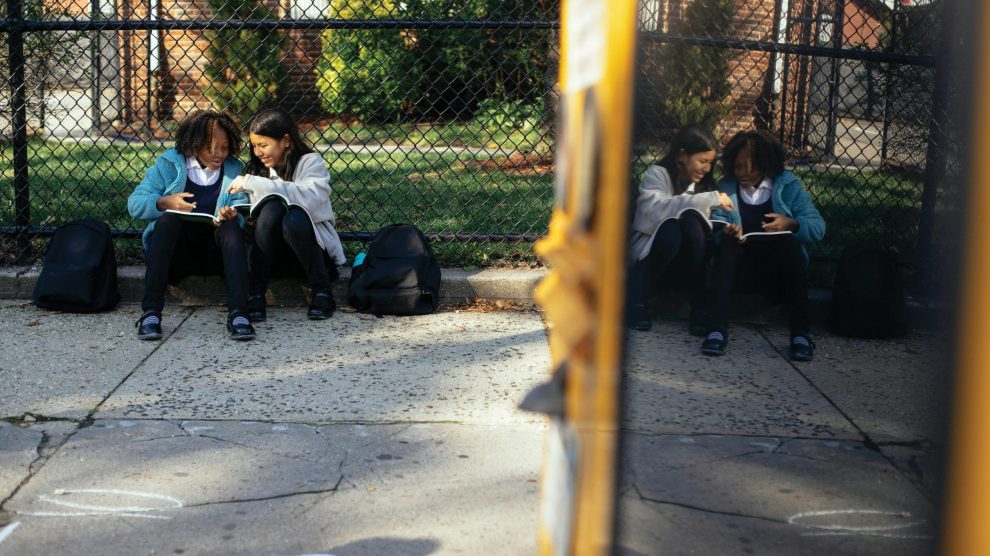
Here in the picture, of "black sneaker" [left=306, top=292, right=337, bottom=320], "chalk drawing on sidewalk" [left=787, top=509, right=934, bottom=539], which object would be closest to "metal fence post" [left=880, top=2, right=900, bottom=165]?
"chalk drawing on sidewalk" [left=787, top=509, right=934, bottom=539]

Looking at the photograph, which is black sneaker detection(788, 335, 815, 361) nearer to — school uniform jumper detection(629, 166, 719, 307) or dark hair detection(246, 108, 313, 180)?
school uniform jumper detection(629, 166, 719, 307)

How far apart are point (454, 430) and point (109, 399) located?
50.8 inches

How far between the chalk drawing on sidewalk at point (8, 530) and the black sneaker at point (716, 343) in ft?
6.65

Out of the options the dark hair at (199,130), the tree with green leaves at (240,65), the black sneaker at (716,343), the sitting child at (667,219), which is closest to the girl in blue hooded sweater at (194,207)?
the dark hair at (199,130)

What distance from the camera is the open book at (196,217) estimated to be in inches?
199

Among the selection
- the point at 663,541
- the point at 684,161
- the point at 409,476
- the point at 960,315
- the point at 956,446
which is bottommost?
the point at 409,476

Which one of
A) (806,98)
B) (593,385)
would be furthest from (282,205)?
(593,385)

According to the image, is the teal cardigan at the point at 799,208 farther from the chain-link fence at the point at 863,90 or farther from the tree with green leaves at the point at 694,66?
the tree with green leaves at the point at 694,66

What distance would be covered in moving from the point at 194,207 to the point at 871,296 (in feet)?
11.5

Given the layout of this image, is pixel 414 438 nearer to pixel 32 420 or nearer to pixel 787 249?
pixel 32 420

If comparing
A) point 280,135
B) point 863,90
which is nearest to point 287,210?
point 280,135

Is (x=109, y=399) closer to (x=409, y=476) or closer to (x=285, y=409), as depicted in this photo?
(x=285, y=409)

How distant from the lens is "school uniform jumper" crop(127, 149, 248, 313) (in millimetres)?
4957

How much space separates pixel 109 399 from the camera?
4.00m
